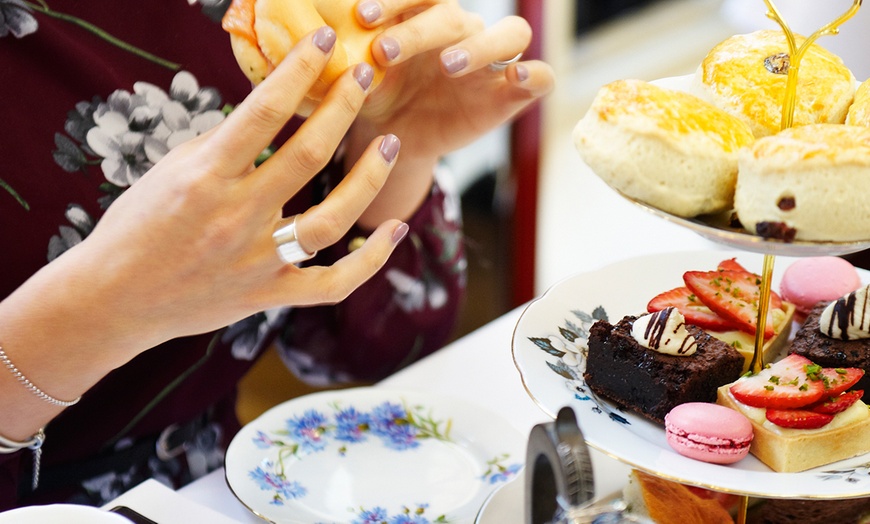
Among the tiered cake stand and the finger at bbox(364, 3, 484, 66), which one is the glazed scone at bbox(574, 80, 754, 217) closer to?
the tiered cake stand

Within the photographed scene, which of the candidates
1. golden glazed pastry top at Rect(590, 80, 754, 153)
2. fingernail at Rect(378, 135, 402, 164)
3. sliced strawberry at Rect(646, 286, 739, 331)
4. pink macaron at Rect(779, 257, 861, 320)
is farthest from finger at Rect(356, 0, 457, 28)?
pink macaron at Rect(779, 257, 861, 320)

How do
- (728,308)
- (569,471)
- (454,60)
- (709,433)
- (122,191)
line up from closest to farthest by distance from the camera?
(569,471)
(709,433)
(728,308)
(454,60)
(122,191)

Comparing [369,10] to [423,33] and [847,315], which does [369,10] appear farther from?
[847,315]

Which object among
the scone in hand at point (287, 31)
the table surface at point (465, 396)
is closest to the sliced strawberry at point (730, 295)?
the table surface at point (465, 396)

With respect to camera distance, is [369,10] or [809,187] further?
[369,10]

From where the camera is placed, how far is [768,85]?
0.69 m

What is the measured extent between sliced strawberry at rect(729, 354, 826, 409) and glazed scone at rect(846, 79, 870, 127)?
0.61ft

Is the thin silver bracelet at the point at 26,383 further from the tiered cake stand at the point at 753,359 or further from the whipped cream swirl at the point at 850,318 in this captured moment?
the whipped cream swirl at the point at 850,318

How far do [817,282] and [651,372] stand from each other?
0.23m

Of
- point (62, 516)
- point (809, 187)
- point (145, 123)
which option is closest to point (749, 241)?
point (809, 187)

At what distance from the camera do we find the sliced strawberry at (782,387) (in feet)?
2.22

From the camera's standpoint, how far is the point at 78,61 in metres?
0.98

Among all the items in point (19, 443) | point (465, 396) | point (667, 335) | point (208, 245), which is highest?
point (208, 245)

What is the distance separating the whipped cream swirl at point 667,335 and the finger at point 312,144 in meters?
0.28
